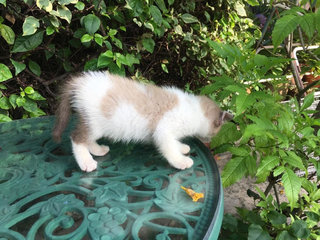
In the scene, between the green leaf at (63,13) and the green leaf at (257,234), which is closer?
the green leaf at (257,234)

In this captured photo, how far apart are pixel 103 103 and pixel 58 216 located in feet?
2.12

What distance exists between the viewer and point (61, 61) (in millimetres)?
2389

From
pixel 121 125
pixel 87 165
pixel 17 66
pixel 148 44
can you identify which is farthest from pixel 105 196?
pixel 148 44

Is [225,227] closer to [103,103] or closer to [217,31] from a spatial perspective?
[103,103]

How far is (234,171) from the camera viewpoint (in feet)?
4.06

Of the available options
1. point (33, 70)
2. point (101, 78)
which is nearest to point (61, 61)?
point (33, 70)

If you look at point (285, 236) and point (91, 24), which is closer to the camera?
point (285, 236)

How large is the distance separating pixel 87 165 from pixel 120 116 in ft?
1.08

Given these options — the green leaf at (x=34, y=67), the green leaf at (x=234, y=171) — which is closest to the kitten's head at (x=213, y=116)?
the green leaf at (x=234, y=171)

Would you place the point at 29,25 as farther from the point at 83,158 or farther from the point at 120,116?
the point at 83,158

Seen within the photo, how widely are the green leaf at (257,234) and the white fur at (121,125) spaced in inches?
19.4

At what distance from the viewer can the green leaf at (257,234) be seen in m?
1.36

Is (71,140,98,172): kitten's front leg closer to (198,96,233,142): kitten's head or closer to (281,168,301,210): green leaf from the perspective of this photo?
(198,96,233,142): kitten's head

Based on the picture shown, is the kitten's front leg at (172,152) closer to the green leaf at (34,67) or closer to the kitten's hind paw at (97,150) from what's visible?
the kitten's hind paw at (97,150)
